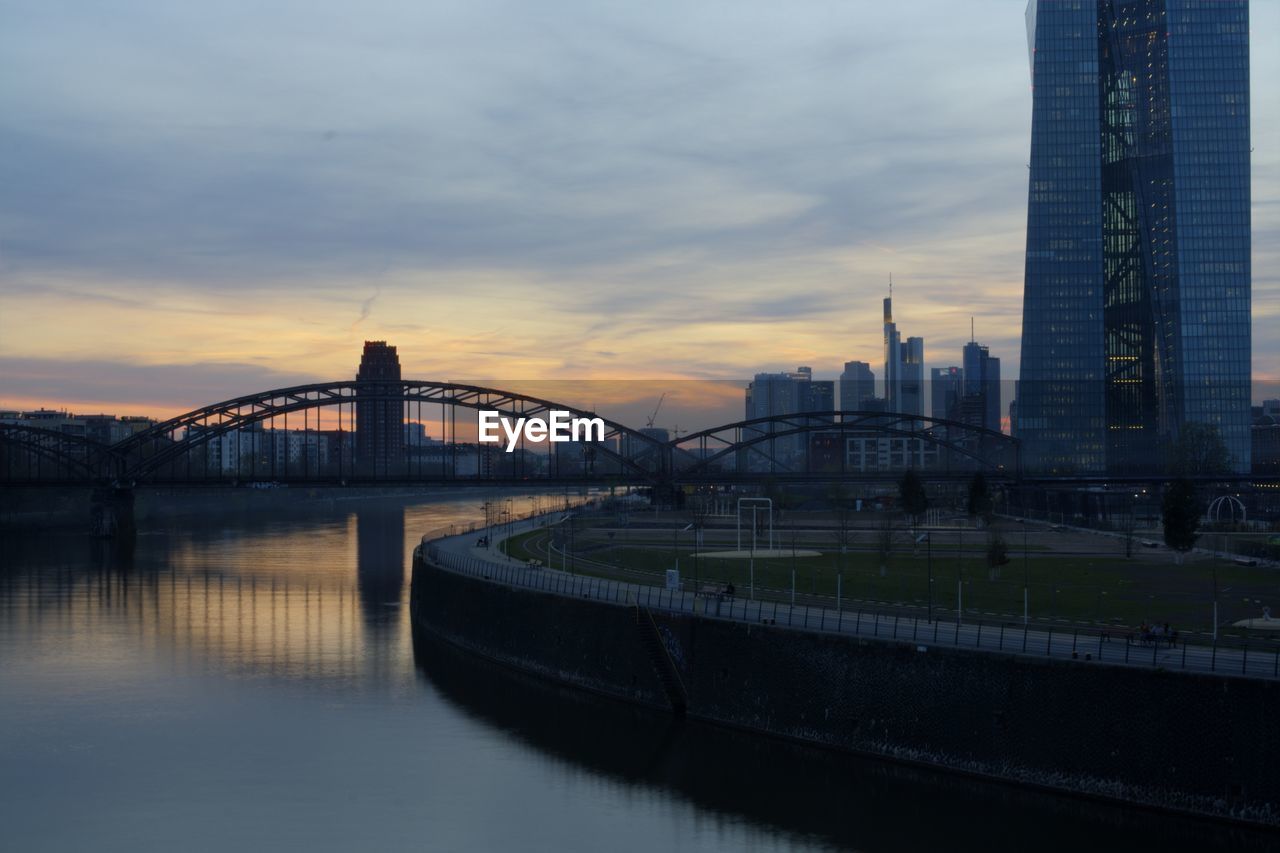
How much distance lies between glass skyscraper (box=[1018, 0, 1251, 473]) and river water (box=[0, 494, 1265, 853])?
12619 centimetres

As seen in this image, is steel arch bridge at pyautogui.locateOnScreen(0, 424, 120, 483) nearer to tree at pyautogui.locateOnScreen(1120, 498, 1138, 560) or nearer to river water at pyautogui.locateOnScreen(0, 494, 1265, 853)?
river water at pyautogui.locateOnScreen(0, 494, 1265, 853)

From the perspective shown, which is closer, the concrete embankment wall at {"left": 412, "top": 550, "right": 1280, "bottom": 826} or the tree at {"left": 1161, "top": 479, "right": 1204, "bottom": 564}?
the concrete embankment wall at {"left": 412, "top": 550, "right": 1280, "bottom": 826}

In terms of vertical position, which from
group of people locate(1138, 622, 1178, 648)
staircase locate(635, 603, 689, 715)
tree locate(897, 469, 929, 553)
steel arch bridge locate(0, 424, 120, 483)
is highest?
steel arch bridge locate(0, 424, 120, 483)

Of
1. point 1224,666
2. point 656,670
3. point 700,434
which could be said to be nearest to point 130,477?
point 700,434

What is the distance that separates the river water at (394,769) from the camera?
30.8 meters

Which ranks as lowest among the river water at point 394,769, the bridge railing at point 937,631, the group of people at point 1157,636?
the river water at point 394,769

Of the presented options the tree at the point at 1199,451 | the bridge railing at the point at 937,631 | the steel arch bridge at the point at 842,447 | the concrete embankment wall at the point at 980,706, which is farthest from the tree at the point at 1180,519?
the tree at the point at 1199,451

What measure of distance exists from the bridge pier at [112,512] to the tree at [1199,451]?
329 ft

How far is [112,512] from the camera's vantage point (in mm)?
115062

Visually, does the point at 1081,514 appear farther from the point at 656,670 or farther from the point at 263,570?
the point at 656,670

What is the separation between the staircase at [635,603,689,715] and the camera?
1628 inches

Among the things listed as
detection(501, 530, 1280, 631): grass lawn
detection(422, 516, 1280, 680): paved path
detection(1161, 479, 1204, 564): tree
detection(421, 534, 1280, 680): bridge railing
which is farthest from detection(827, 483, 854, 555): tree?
detection(421, 534, 1280, 680): bridge railing

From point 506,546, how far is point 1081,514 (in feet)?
159

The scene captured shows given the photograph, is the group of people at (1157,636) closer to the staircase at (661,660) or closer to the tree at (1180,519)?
the staircase at (661,660)
